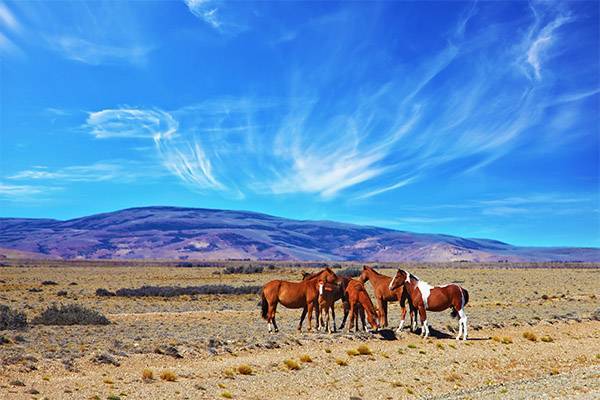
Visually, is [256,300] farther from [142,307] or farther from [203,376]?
[203,376]

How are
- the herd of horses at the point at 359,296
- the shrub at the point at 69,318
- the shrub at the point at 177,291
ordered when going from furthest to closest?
the shrub at the point at 177,291 → the shrub at the point at 69,318 → the herd of horses at the point at 359,296

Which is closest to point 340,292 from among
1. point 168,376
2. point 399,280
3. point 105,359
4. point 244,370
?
point 399,280

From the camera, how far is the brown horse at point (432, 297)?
2141cm

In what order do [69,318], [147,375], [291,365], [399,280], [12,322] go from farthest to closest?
[69,318], [12,322], [399,280], [291,365], [147,375]

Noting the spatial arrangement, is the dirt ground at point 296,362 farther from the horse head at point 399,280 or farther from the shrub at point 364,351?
the horse head at point 399,280

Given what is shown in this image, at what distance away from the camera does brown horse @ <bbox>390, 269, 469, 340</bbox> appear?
21406 millimetres

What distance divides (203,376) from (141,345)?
425 centimetres

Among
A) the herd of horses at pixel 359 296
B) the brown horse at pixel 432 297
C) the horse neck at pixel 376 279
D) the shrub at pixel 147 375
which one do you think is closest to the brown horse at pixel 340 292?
the herd of horses at pixel 359 296

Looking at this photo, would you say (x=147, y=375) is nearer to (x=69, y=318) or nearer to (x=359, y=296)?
(x=359, y=296)

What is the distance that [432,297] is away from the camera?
70.6ft

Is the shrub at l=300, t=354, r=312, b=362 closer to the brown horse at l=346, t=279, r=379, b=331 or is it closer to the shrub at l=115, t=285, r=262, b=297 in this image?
the brown horse at l=346, t=279, r=379, b=331

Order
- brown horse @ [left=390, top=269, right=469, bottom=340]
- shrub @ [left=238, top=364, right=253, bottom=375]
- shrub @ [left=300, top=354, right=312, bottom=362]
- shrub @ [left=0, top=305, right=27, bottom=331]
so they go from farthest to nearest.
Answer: shrub @ [left=0, top=305, right=27, bottom=331] < brown horse @ [left=390, top=269, right=469, bottom=340] < shrub @ [left=300, top=354, right=312, bottom=362] < shrub @ [left=238, top=364, right=253, bottom=375]

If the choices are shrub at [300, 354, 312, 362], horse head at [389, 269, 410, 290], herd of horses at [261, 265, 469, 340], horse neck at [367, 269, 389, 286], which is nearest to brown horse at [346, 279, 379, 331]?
herd of horses at [261, 265, 469, 340]

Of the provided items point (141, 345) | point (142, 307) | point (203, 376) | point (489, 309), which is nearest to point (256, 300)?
point (142, 307)
